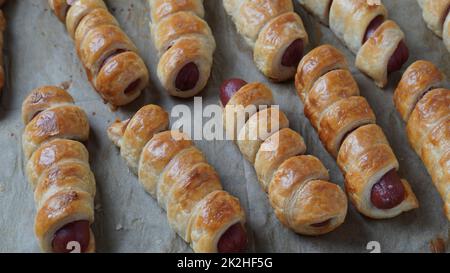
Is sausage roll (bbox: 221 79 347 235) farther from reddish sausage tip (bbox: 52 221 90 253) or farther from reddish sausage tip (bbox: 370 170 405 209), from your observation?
reddish sausage tip (bbox: 52 221 90 253)

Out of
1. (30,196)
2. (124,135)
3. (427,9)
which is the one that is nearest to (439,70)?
(427,9)

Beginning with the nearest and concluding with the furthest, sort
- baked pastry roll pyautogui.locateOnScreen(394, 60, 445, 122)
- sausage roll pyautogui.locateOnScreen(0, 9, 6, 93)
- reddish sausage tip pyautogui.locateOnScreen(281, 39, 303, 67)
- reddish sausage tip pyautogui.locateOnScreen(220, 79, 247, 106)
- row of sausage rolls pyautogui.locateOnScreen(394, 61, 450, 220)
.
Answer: row of sausage rolls pyautogui.locateOnScreen(394, 61, 450, 220), baked pastry roll pyautogui.locateOnScreen(394, 60, 445, 122), reddish sausage tip pyautogui.locateOnScreen(220, 79, 247, 106), reddish sausage tip pyautogui.locateOnScreen(281, 39, 303, 67), sausage roll pyautogui.locateOnScreen(0, 9, 6, 93)

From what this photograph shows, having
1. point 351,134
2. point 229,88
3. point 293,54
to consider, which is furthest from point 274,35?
point 351,134

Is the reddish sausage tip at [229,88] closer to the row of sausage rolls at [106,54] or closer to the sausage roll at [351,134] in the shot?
the sausage roll at [351,134]

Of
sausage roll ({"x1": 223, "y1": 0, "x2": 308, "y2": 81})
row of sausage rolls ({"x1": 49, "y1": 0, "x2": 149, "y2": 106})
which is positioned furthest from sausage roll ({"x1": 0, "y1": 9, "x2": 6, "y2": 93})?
sausage roll ({"x1": 223, "y1": 0, "x2": 308, "y2": 81})

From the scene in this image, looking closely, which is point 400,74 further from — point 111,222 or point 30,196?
point 30,196

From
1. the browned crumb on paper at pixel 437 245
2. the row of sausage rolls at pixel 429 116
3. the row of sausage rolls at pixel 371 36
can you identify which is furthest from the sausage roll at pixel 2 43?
the browned crumb on paper at pixel 437 245
